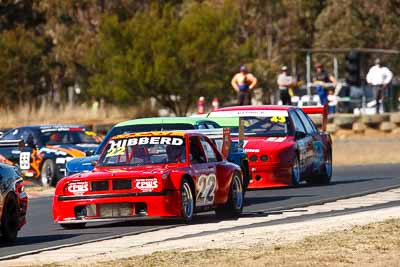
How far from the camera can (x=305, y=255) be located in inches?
449

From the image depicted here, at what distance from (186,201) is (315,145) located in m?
7.91

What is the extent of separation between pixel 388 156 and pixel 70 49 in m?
31.6

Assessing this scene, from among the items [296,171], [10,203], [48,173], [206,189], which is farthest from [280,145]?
[10,203]

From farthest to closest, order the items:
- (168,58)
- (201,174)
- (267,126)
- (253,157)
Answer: (168,58)
(267,126)
(253,157)
(201,174)

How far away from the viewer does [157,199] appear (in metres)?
15.3

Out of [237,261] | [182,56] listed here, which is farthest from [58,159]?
[182,56]

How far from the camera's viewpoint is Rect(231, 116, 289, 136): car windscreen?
22484 mm

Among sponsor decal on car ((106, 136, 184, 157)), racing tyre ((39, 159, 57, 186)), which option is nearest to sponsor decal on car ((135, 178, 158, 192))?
sponsor decal on car ((106, 136, 184, 157))

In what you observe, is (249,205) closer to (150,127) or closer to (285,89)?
(150,127)

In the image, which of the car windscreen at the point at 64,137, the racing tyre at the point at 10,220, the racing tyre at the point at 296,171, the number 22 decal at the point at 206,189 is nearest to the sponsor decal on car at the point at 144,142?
the number 22 decal at the point at 206,189

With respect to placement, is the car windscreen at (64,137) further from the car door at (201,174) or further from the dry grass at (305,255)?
the dry grass at (305,255)

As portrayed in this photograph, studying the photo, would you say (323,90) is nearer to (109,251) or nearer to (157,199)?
(157,199)

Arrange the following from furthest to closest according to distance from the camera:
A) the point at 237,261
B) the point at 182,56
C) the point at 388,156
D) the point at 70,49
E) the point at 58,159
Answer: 1. the point at 70,49
2. the point at 182,56
3. the point at 388,156
4. the point at 58,159
5. the point at 237,261

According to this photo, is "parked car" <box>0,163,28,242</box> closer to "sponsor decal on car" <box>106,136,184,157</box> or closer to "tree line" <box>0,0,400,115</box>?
"sponsor decal on car" <box>106,136,184,157</box>
